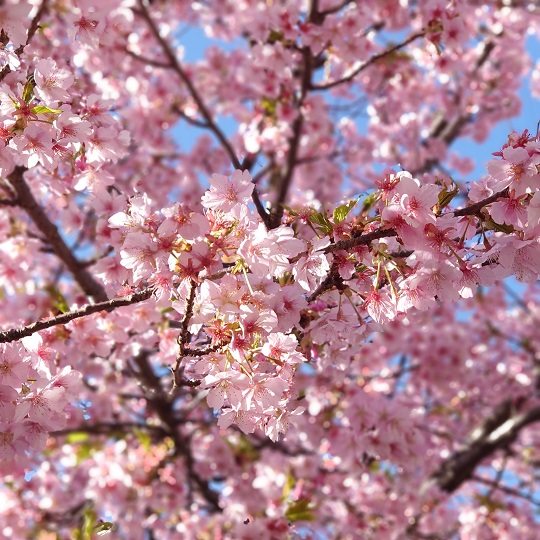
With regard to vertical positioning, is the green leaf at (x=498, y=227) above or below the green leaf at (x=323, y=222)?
below

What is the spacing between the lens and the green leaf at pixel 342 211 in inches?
68.9

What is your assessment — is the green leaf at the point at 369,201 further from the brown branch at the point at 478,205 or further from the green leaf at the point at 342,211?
the brown branch at the point at 478,205

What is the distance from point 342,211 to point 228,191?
0.36 meters

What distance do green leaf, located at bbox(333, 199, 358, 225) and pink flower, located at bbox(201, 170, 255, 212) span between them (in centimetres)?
28

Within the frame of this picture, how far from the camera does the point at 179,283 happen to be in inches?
68.4

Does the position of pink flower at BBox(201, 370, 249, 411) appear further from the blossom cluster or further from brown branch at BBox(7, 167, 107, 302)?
brown branch at BBox(7, 167, 107, 302)

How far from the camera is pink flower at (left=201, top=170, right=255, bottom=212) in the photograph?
1.74m

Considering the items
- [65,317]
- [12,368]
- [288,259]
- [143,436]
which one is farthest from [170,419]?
[288,259]

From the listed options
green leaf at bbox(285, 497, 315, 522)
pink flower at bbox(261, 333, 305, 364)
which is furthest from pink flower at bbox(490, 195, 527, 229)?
green leaf at bbox(285, 497, 315, 522)

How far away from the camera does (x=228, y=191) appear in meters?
1.78

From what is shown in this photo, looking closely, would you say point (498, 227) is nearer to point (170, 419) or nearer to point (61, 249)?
point (61, 249)

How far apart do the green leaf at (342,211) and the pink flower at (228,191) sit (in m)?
0.28

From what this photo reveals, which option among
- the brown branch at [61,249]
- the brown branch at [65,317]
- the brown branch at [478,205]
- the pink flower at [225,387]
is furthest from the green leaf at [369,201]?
the brown branch at [61,249]

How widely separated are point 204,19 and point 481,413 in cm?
677
